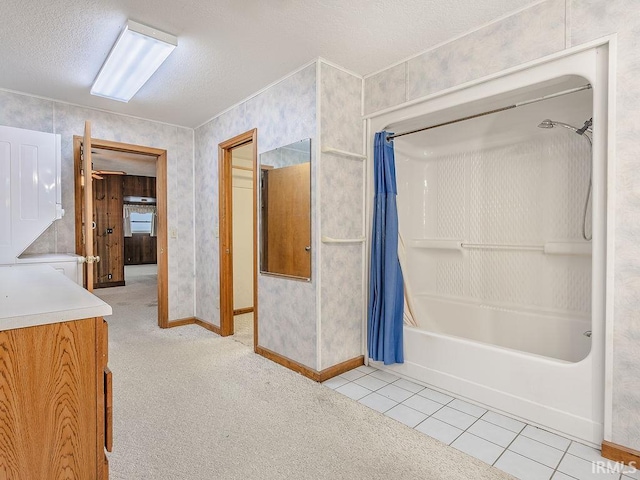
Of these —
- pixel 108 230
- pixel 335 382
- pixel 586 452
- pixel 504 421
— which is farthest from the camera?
pixel 108 230

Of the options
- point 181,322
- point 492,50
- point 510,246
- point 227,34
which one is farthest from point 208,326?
point 492,50

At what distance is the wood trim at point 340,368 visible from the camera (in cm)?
259

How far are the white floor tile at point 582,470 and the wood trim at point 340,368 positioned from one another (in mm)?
1443

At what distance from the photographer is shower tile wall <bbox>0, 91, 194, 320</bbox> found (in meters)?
3.22

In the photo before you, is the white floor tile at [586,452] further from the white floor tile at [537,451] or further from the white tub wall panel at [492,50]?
the white tub wall panel at [492,50]

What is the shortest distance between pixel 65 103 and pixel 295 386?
344 cm

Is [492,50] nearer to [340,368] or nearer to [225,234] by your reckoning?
[340,368]

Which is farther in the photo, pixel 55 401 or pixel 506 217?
pixel 506 217

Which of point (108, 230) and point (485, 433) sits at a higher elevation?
point (108, 230)

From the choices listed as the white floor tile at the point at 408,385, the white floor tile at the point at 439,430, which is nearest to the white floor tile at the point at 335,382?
the white floor tile at the point at 408,385

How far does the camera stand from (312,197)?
2.65m

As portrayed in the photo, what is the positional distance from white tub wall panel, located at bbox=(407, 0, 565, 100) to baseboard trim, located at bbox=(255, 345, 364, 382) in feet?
6.80

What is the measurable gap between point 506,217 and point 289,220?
1827 mm

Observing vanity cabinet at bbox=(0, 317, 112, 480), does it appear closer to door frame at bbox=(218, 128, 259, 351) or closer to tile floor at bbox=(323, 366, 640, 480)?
tile floor at bbox=(323, 366, 640, 480)
